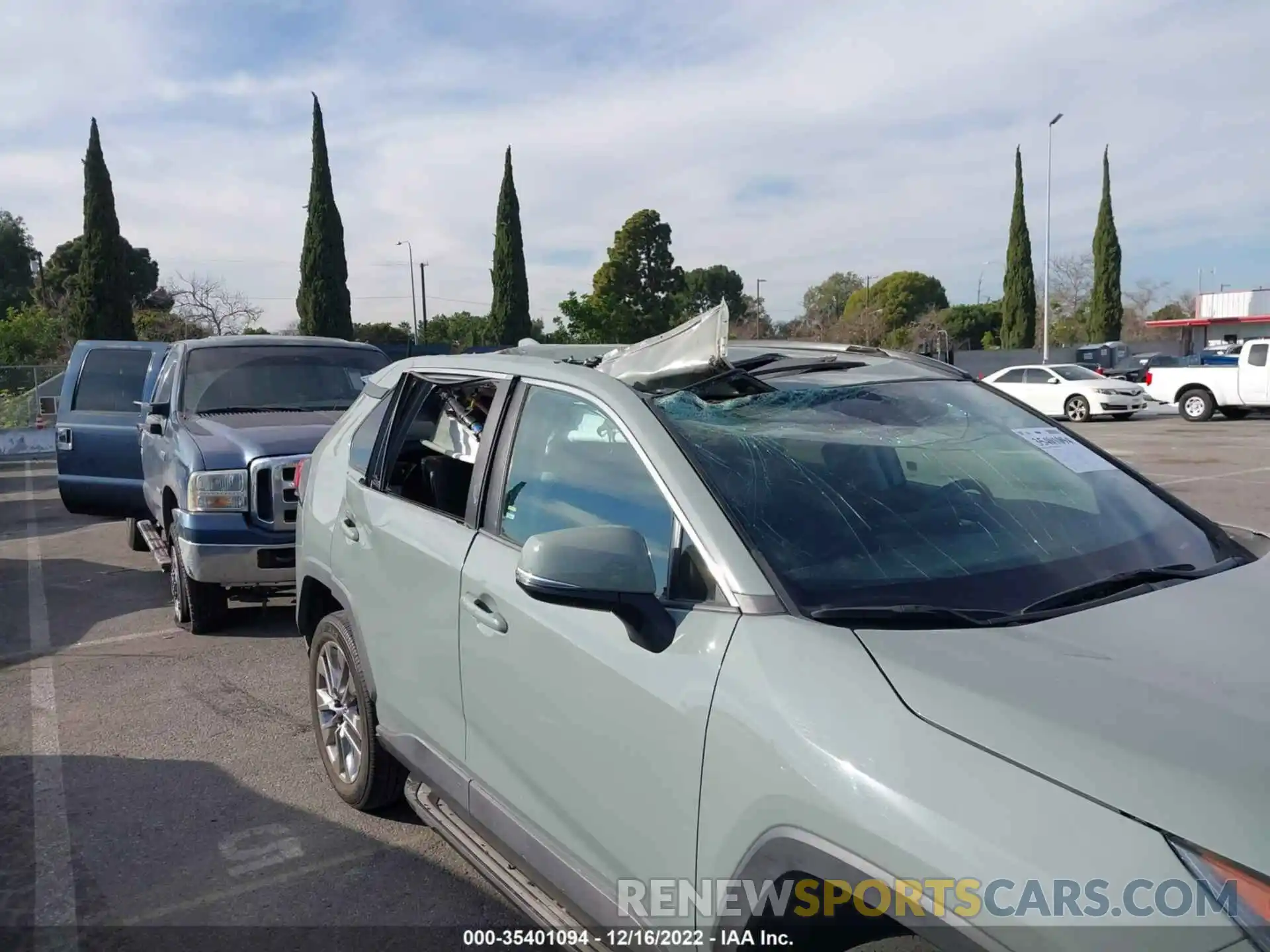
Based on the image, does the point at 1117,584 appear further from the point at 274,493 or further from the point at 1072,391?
the point at 1072,391

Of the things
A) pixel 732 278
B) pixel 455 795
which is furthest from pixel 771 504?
pixel 732 278

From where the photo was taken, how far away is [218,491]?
620 centimetres

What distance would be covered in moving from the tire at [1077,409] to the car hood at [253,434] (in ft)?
67.8

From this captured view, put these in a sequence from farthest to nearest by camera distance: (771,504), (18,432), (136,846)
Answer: (18,432) → (136,846) → (771,504)

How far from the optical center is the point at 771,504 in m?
2.45

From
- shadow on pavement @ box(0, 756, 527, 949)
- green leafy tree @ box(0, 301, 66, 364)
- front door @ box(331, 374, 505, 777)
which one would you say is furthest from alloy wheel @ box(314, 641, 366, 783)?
green leafy tree @ box(0, 301, 66, 364)

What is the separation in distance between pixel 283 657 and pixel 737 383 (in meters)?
4.09

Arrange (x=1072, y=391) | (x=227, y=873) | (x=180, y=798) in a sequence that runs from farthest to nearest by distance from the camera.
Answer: (x=1072, y=391), (x=180, y=798), (x=227, y=873)

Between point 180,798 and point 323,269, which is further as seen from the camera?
point 323,269

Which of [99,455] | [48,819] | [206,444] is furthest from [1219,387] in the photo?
[48,819]

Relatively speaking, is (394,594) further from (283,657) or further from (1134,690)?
(283,657)

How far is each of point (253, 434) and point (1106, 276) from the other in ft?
162

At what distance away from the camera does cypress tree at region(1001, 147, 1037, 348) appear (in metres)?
46.1

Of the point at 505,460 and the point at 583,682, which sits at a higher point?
the point at 505,460
